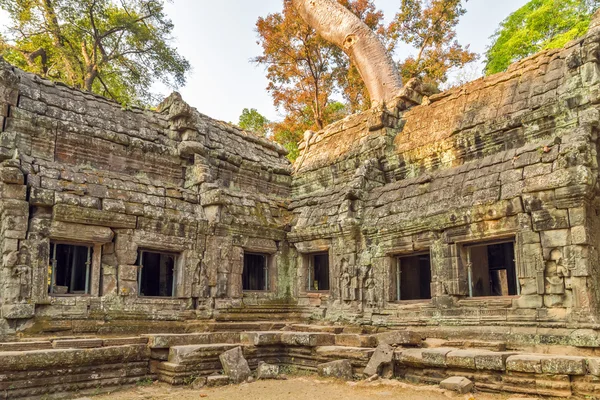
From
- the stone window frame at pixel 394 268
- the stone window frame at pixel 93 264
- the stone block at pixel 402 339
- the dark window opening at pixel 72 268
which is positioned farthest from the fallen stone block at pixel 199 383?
the stone window frame at pixel 394 268

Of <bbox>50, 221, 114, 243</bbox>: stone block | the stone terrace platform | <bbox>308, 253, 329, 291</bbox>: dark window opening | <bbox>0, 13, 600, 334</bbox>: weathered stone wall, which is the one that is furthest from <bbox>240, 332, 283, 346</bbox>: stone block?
<bbox>308, 253, 329, 291</bbox>: dark window opening

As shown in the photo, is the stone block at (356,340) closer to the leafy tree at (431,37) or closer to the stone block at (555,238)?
the stone block at (555,238)

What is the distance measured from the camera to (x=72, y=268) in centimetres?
927

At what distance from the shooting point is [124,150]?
10398 mm

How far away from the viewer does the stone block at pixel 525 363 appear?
5859mm

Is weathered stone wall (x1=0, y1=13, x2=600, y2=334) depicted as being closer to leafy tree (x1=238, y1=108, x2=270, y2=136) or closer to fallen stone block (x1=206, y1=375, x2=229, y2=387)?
fallen stone block (x1=206, y1=375, x2=229, y2=387)

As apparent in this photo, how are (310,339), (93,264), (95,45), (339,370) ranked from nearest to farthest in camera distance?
1. (339,370)
2. (310,339)
3. (93,264)
4. (95,45)

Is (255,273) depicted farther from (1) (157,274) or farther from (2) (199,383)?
(2) (199,383)

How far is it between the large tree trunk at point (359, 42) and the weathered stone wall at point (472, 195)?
313 inches

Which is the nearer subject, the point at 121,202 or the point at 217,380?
the point at 217,380

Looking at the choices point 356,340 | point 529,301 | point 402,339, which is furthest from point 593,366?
point 356,340

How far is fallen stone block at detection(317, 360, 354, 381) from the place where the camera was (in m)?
7.32

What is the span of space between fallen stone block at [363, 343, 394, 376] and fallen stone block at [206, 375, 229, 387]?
6.75 ft

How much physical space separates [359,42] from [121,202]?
14.8 meters
